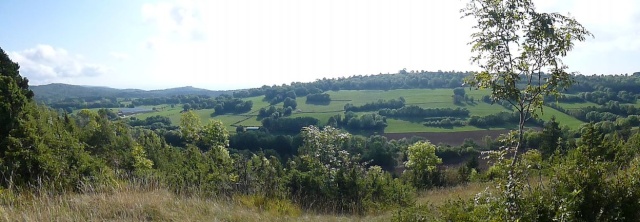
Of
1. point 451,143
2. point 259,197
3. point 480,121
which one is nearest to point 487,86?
point 259,197

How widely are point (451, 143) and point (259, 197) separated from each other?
60762 mm

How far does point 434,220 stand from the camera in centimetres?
541

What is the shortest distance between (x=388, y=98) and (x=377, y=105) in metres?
8.26

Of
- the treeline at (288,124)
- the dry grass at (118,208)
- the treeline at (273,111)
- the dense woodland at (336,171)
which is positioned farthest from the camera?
the treeline at (273,111)

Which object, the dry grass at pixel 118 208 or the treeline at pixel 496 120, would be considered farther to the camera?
the treeline at pixel 496 120

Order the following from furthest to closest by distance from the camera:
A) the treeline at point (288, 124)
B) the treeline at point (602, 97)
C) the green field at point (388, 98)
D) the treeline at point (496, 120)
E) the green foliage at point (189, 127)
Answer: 1. the treeline at point (288, 124)
2. the treeline at point (602, 97)
3. the green field at point (388, 98)
4. the treeline at point (496, 120)
5. the green foliage at point (189, 127)

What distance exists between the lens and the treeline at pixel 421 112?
83625mm

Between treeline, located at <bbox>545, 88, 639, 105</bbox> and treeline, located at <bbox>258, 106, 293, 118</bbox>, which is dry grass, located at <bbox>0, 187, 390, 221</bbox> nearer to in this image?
treeline, located at <bbox>258, 106, 293, 118</bbox>

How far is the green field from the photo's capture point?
243 ft

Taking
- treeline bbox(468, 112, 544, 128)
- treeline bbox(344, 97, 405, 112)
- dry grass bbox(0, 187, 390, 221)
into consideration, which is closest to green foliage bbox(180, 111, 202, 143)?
dry grass bbox(0, 187, 390, 221)

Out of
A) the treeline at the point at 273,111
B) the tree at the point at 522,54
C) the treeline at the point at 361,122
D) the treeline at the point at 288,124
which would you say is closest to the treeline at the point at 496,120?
the treeline at the point at 361,122

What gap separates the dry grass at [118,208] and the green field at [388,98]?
64.0 m

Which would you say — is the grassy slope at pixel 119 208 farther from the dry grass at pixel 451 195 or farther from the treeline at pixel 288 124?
the treeline at pixel 288 124

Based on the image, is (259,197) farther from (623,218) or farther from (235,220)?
(623,218)
